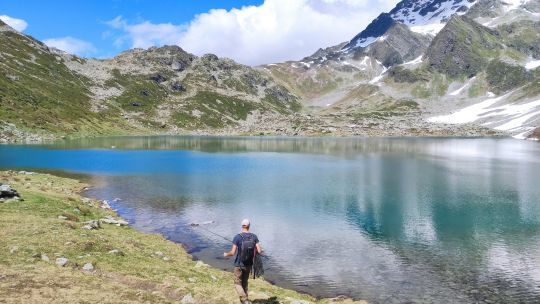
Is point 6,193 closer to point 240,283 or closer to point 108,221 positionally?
point 108,221

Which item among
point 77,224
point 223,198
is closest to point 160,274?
point 77,224

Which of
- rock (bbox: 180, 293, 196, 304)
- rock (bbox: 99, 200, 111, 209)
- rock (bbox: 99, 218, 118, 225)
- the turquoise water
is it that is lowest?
the turquoise water

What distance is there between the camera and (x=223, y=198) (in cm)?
6594

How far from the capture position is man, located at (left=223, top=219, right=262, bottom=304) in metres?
21.1

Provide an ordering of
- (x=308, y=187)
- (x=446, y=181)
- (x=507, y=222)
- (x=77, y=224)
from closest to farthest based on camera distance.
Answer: (x=77, y=224) → (x=507, y=222) → (x=308, y=187) → (x=446, y=181)

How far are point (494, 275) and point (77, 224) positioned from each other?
1325 inches

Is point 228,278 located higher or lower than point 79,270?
lower

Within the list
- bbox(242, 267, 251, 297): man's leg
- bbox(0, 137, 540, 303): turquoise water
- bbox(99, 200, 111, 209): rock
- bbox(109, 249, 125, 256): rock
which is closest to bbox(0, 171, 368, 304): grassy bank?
bbox(109, 249, 125, 256): rock

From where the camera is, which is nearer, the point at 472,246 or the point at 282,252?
the point at 282,252

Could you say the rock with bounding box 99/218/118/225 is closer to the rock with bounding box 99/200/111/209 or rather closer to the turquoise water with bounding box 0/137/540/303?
the turquoise water with bounding box 0/137/540/303

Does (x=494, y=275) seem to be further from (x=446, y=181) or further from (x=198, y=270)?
(x=446, y=181)

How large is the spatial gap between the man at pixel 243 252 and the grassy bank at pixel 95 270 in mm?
1854

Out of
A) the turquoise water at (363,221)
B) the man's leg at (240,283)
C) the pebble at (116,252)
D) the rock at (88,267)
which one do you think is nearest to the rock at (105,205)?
the turquoise water at (363,221)

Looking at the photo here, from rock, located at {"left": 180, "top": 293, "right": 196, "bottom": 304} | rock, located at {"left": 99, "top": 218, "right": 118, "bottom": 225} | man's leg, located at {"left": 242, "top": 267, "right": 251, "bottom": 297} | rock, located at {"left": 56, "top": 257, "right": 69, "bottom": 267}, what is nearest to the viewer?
man's leg, located at {"left": 242, "top": 267, "right": 251, "bottom": 297}
